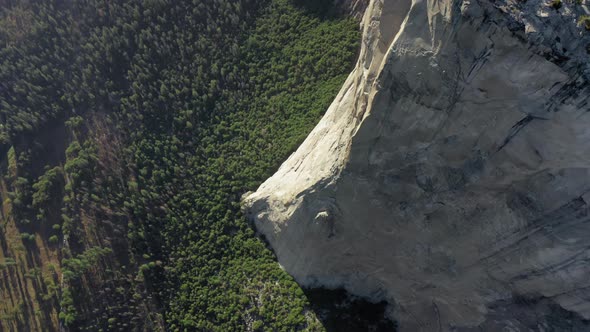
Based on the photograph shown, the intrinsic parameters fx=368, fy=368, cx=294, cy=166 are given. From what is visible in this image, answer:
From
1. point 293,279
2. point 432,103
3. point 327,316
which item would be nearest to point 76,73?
point 293,279

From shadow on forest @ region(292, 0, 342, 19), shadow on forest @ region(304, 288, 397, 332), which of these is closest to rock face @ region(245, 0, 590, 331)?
shadow on forest @ region(304, 288, 397, 332)

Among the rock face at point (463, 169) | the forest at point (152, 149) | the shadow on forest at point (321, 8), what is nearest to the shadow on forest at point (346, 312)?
the forest at point (152, 149)

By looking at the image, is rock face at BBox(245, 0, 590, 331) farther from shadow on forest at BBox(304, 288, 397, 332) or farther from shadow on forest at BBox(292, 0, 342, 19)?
shadow on forest at BBox(292, 0, 342, 19)

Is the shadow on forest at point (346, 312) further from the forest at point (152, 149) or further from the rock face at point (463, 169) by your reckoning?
the rock face at point (463, 169)

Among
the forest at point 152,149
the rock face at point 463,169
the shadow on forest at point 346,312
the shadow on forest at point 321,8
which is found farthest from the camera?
the shadow on forest at point 321,8

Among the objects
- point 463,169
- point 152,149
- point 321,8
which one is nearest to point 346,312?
point 463,169

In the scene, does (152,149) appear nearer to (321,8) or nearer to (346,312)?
(321,8)

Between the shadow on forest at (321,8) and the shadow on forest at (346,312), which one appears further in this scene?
the shadow on forest at (321,8)
